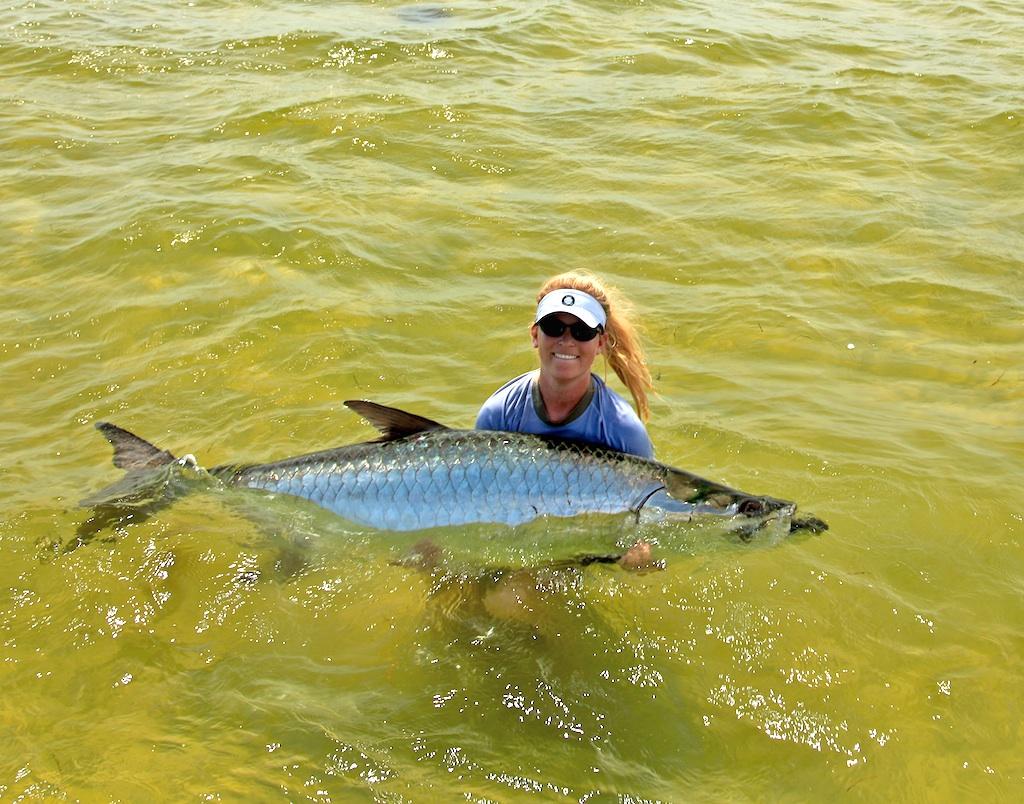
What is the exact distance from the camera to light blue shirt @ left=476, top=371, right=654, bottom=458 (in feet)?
14.4

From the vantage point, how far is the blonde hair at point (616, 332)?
169 inches

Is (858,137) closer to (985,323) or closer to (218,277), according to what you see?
(985,323)

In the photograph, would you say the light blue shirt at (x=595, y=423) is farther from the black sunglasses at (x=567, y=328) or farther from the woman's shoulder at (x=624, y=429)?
the black sunglasses at (x=567, y=328)

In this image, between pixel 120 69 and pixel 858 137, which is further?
Result: pixel 120 69

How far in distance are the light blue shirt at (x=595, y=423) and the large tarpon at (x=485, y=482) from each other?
22 centimetres

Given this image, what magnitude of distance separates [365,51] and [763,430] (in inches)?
329

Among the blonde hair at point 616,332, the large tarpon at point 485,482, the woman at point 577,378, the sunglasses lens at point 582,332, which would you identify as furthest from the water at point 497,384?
the sunglasses lens at point 582,332

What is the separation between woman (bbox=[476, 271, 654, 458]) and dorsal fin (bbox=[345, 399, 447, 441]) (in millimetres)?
364

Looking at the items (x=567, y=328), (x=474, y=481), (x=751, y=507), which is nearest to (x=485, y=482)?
(x=474, y=481)

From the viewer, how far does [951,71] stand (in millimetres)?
11898

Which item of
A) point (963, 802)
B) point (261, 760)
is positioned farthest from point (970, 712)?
point (261, 760)

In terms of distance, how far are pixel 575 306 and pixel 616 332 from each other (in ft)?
1.40

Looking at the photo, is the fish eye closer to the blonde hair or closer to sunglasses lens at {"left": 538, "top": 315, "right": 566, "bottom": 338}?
the blonde hair

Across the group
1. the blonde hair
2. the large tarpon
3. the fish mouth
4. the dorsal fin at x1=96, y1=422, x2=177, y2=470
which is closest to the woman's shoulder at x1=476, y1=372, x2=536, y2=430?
the large tarpon
